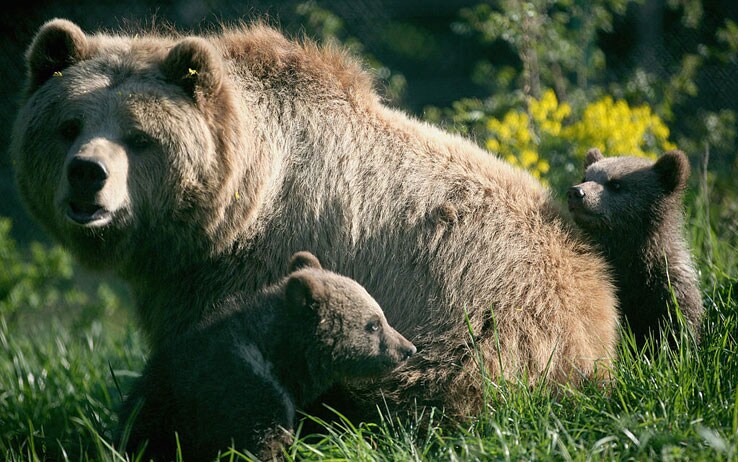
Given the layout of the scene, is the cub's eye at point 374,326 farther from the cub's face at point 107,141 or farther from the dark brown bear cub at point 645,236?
the dark brown bear cub at point 645,236

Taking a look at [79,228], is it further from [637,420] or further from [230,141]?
[637,420]

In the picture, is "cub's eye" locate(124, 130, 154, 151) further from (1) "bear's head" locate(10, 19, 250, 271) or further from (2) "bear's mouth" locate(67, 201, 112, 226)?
(2) "bear's mouth" locate(67, 201, 112, 226)

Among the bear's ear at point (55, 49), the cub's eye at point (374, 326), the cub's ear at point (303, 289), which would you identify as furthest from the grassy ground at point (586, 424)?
the bear's ear at point (55, 49)

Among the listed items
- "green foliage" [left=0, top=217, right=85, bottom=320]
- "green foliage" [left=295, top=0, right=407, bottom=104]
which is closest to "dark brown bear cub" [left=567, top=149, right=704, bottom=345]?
"green foliage" [left=295, top=0, right=407, bottom=104]

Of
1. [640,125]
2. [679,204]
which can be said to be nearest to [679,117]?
[640,125]

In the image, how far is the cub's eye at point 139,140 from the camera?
155 inches

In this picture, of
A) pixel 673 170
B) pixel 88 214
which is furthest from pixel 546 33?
pixel 88 214

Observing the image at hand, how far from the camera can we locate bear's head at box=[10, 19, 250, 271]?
3.93m

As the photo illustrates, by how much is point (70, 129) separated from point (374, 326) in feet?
5.34

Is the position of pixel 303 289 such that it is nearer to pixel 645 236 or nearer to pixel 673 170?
pixel 645 236

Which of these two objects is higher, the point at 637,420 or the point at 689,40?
the point at 689,40

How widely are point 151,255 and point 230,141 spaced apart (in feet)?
2.15

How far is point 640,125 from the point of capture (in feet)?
21.7

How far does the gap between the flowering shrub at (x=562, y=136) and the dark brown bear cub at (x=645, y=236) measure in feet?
5.59
